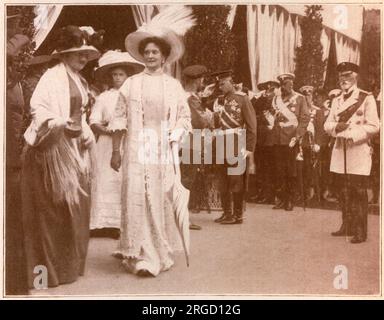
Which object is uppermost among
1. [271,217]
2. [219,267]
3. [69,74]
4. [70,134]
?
[69,74]

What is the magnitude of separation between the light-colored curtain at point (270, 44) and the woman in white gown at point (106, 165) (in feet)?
3.65

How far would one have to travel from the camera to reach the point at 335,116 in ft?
18.4

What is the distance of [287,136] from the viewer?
564cm

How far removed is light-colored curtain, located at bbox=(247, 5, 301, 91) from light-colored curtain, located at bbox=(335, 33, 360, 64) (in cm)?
36

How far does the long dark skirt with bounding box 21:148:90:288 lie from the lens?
546cm

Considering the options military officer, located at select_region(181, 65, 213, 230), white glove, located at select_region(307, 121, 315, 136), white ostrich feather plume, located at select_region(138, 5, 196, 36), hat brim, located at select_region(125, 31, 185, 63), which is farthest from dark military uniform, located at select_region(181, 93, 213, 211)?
white glove, located at select_region(307, 121, 315, 136)

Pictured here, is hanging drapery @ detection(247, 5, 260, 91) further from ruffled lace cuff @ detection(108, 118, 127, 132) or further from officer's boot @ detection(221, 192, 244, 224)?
ruffled lace cuff @ detection(108, 118, 127, 132)

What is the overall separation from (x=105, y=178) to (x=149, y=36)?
133 cm

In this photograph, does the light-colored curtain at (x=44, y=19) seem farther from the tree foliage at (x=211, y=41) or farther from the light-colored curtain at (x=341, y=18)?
the light-colored curtain at (x=341, y=18)

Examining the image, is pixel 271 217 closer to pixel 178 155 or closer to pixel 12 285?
pixel 178 155

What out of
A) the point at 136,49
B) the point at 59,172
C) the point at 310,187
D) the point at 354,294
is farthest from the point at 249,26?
the point at 354,294

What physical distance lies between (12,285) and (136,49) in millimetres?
2378

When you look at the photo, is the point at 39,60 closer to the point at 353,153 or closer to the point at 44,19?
the point at 44,19

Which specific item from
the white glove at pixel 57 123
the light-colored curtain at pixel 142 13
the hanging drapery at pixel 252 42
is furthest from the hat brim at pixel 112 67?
the hanging drapery at pixel 252 42
